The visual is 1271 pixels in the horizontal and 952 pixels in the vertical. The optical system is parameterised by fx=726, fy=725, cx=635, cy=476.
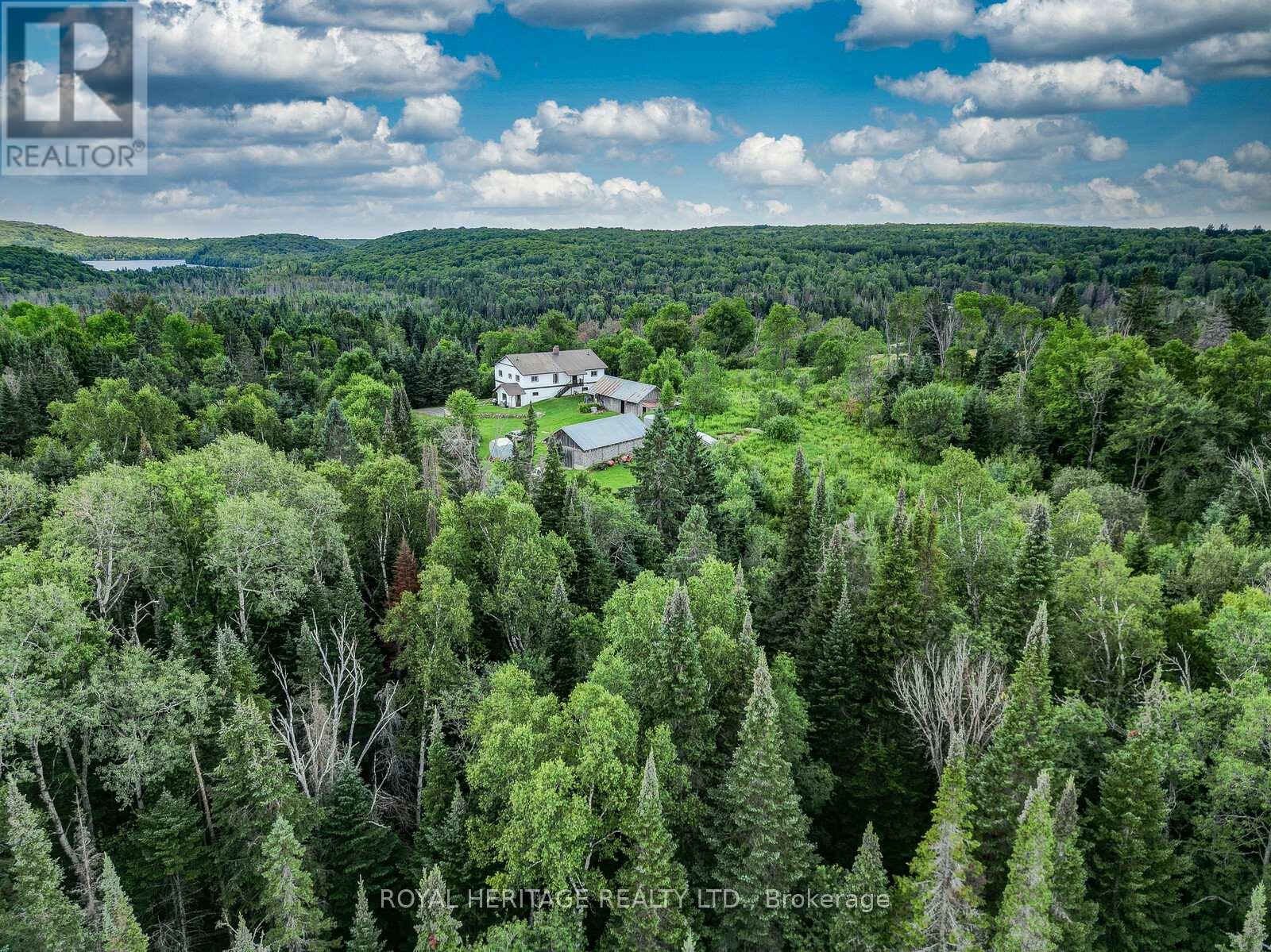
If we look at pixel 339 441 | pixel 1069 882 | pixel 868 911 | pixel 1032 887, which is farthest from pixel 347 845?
pixel 339 441

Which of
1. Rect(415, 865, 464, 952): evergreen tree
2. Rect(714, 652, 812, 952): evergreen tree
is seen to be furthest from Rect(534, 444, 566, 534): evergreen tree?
Rect(415, 865, 464, 952): evergreen tree

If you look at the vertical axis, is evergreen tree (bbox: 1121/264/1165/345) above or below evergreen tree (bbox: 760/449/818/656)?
above

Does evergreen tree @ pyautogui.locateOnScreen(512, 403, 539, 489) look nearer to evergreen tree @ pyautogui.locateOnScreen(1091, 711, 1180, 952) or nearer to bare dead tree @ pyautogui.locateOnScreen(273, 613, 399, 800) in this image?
bare dead tree @ pyautogui.locateOnScreen(273, 613, 399, 800)

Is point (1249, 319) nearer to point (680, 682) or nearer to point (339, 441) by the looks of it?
point (680, 682)

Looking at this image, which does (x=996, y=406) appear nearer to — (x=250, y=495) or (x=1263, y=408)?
(x=1263, y=408)

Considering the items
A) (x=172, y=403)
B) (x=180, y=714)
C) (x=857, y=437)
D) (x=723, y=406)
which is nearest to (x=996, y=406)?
(x=857, y=437)

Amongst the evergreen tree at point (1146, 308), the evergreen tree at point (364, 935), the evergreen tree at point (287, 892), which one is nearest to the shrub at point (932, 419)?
the evergreen tree at point (1146, 308)
